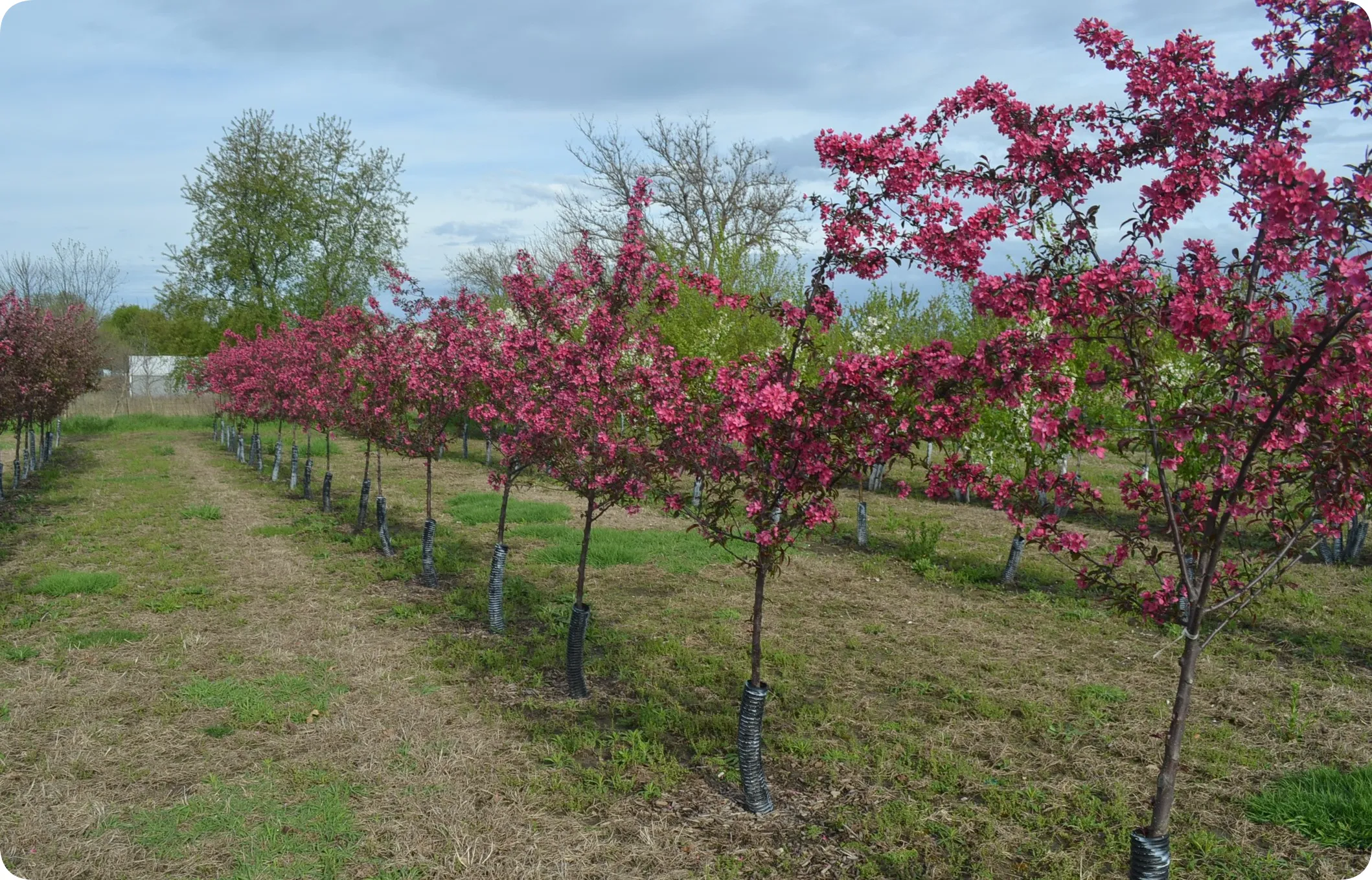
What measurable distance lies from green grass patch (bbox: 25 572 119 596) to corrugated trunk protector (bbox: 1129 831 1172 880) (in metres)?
11.0

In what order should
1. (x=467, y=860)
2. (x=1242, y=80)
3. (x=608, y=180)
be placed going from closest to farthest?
(x=1242, y=80), (x=467, y=860), (x=608, y=180)

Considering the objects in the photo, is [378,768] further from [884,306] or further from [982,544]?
[884,306]

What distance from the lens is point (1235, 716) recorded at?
6.64 meters

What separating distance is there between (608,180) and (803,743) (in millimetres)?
29335

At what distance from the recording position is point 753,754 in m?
5.29

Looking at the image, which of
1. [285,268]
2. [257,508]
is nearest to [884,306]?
[257,508]

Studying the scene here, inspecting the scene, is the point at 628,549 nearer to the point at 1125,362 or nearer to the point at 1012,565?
the point at 1012,565

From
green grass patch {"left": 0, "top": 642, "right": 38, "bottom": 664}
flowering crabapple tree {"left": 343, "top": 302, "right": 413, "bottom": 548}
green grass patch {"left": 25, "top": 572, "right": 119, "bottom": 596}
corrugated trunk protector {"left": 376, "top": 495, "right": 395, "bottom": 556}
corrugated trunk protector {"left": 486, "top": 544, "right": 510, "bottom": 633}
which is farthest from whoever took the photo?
corrugated trunk protector {"left": 376, "top": 495, "right": 395, "bottom": 556}

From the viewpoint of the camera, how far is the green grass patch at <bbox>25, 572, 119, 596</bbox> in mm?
9977

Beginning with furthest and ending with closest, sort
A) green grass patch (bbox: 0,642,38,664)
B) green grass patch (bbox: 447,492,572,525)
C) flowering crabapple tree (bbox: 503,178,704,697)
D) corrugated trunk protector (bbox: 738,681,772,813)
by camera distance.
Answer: green grass patch (bbox: 447,492,572,525)
green grass patch (bbox: 0,642,38,664)
flowering crabapple tree (bbox: 503,178,704,697)
corrugated trunk protector (bbox: 738,681,772,813)

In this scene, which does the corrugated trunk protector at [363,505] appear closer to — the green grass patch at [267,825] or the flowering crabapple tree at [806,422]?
the green grass patch at [267,825]

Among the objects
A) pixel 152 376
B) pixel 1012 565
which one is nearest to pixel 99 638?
pixel 1012 565

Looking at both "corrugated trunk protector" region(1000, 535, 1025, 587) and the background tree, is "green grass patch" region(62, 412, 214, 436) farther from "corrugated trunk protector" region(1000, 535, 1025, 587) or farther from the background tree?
"corrugated trunk protector" region(1000, 535, 1025, 587)

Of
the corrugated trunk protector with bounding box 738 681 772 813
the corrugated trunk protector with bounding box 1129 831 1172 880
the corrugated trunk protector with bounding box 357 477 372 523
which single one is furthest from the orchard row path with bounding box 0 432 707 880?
the corrugated trunk protector with bounding box 357 477 372 523
